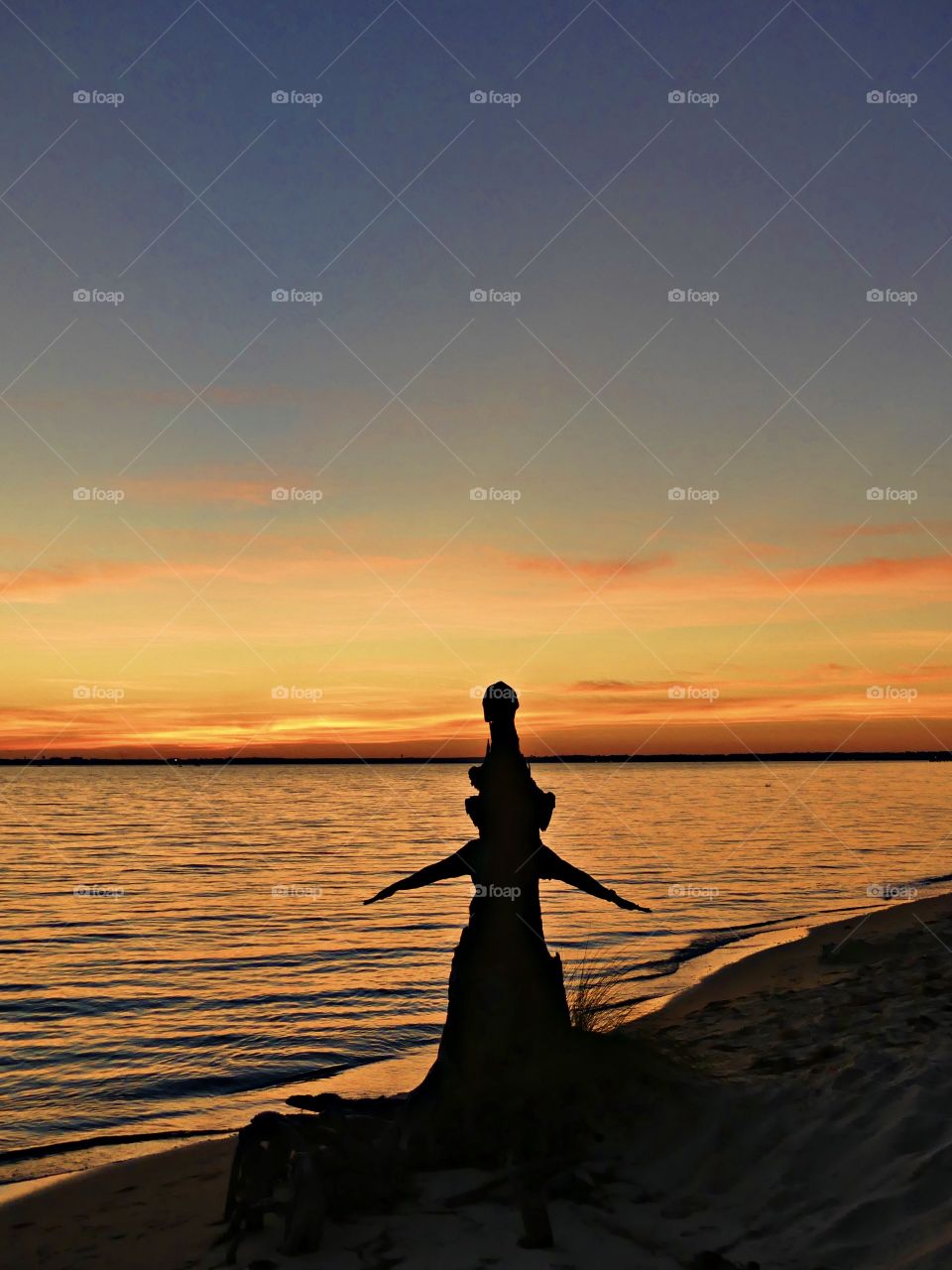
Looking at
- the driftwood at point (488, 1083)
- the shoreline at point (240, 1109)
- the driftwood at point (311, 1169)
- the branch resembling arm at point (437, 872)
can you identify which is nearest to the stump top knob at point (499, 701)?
the driftwood at point (488, 1083)

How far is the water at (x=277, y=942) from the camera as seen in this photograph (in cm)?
1234

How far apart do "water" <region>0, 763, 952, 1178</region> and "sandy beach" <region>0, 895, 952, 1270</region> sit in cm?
266

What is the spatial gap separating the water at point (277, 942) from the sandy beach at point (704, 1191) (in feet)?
8.73

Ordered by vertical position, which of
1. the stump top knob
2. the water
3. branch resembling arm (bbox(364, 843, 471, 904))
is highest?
the stump top knob

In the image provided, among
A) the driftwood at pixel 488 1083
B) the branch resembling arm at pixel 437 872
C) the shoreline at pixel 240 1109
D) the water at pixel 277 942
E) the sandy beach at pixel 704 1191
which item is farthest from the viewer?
the water at pixel 277 942

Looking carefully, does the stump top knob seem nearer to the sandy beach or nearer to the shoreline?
the sandy beach

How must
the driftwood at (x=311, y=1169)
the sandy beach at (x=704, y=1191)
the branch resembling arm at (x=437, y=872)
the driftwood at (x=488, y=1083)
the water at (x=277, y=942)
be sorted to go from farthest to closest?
1. the water at (x=277, y=942)
2. the branch resembling arm at (x=437, y=872)
3. the driftwood at (x=488, y=1083)
4. the driftwood at (x=311, y=1169)
5. the sandy beach at (x=704, y=1191)

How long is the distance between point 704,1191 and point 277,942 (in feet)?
54.1

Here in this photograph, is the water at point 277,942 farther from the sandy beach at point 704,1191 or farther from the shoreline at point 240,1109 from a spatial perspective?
the sandy beach at point 704,1191

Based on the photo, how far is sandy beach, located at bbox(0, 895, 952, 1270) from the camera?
556 centimetres

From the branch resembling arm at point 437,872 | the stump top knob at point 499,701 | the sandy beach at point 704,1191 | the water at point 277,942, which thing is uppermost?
the stump top knob at point 499,701

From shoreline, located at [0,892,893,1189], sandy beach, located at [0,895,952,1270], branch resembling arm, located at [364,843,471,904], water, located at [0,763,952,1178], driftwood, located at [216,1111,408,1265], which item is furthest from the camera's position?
water, located at [0,763,952,1178]

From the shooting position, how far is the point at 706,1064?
28.5 feet

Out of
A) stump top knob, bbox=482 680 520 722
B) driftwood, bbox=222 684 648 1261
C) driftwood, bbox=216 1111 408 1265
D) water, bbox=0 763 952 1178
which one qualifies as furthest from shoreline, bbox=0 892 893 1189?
stump top knob, bbox=482 680 520 722
